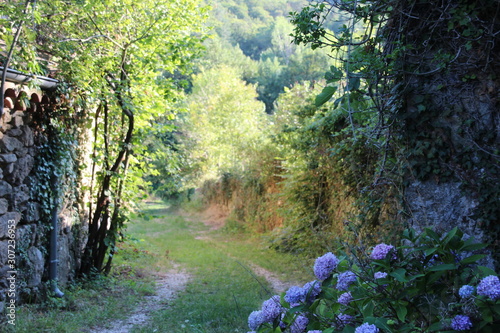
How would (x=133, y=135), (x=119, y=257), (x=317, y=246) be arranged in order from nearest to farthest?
(x=133, y=135) → (x=317, y=246) → (x=119, y=257)

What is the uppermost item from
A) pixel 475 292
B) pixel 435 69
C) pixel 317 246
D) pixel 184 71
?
pixel 184 71

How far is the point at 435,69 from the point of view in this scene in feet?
8.79

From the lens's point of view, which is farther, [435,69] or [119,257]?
[119,257]

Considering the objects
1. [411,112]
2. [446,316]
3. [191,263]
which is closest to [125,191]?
[191,263]

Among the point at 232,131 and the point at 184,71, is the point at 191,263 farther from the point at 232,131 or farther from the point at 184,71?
the point at 232,131

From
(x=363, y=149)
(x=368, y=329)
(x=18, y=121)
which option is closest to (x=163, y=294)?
(x=18, y=121)

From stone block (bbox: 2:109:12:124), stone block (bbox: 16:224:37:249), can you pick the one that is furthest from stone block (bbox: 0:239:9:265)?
stone block (bbox: 2:109:12:124)

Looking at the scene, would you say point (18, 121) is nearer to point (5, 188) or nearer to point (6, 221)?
point (5, 188)

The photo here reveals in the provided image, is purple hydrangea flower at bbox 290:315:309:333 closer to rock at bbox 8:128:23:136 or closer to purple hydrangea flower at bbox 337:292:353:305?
purple hydrangea flower at bbox 337:292:353:305

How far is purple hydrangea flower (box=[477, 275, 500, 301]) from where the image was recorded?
58.9 inches

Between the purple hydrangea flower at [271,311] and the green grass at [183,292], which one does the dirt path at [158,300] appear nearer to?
the green grass at [183,292]

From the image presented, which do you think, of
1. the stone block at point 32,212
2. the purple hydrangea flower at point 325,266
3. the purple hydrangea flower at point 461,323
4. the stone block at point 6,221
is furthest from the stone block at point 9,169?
the purple hydrangea flower at point 461,323

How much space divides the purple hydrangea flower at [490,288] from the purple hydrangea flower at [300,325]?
0.80m

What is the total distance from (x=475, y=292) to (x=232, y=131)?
2539 centimetres
